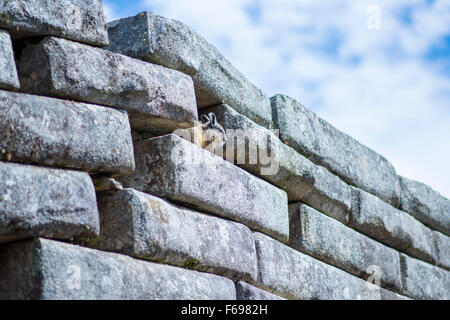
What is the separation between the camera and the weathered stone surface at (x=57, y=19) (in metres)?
3.51

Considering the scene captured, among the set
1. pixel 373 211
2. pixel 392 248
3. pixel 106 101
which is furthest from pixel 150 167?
pixel 392 248

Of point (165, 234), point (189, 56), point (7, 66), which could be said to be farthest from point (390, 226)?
point (7, 66)

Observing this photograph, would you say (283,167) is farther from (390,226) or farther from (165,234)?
(390,226)

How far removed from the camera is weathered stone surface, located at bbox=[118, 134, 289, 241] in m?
4.16

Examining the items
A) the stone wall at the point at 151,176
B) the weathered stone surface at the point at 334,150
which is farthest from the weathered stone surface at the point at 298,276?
the weathered stone surface at the point at 334,150

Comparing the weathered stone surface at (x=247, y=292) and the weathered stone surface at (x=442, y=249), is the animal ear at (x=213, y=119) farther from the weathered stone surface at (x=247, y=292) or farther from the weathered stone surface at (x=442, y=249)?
the weathered stone surface at (x=442, y=249)

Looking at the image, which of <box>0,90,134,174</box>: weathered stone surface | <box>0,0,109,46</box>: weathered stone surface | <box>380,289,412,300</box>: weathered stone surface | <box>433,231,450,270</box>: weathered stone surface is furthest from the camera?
<box>433,231,450,270</box>: weathered stone surface

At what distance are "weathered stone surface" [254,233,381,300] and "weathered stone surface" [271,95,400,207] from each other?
0.90 meters

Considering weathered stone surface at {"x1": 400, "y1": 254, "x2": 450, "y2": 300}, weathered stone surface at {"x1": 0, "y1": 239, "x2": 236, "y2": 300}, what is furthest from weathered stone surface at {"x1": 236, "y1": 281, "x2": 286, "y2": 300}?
weathered stone surface at {"x1": 400, "y1": 254, "x2": 450, "y2": 300}

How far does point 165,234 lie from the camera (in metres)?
3.89

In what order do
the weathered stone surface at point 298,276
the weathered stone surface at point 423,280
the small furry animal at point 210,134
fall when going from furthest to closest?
the weathered stone surface at point 423,280 < the weathered stone surface at point 298,276 < the small furry animal at point 210,134

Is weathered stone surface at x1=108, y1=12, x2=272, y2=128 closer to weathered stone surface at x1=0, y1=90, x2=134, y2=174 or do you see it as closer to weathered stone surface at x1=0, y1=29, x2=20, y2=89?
weathered stone surface at x1=0, y1=90, x2=134, y2=174

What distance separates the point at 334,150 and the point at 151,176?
252 centimetres

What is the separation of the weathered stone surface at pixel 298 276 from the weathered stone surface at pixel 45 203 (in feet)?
5.37
